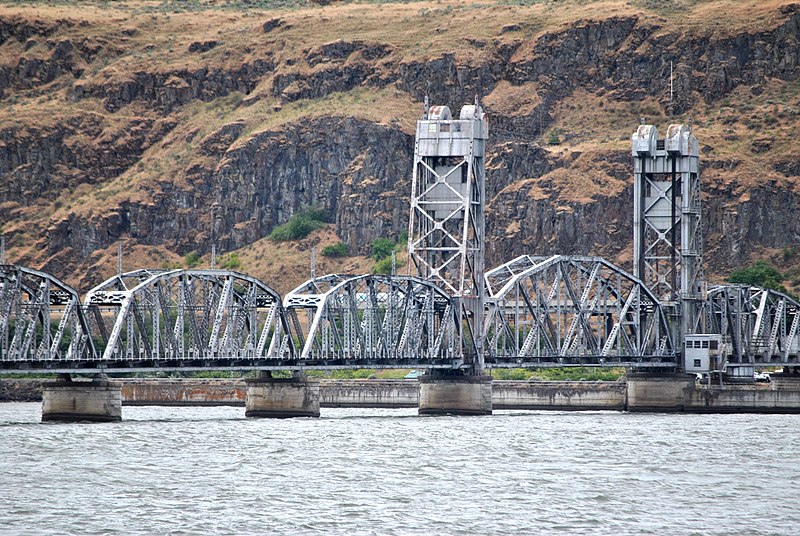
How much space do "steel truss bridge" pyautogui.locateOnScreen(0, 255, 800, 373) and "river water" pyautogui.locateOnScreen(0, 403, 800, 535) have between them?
4.46 meters

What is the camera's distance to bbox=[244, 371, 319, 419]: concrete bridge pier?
13538 centimetres

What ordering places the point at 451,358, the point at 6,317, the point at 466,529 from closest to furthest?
the point at 466,529
the point at 6,317
the point at 451,358

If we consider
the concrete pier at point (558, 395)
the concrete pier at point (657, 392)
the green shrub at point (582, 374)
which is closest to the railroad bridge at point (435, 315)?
the concrete pier at point (657, 392)

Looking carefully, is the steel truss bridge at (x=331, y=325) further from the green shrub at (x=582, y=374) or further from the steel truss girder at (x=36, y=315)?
the green shrub at (x=582, y=374)

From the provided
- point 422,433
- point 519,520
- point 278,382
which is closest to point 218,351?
point 278,382

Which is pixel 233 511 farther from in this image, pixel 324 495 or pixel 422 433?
pixel 422 433

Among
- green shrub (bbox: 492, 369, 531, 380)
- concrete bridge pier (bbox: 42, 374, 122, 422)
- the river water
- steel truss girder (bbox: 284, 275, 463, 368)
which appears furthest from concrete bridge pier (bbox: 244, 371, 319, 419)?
green shrub (bbox: 492, 369, 531, 380)

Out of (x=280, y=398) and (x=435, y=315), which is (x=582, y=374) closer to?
(x=435, y=315)

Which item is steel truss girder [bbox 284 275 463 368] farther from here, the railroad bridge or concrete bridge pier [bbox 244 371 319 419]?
concrete bridge pier [bbox 244 371 319 419]

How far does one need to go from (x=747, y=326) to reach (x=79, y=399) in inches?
2538

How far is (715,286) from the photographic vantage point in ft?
554

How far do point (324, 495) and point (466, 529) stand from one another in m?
11.2

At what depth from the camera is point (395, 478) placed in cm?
9500

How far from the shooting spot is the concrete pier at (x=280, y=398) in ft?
444
